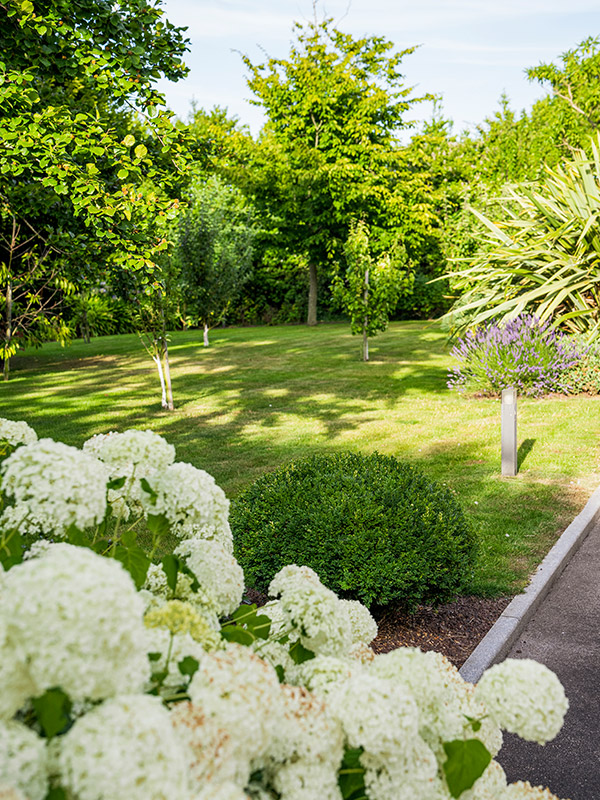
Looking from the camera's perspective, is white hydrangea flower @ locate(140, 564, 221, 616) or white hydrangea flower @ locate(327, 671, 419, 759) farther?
white hydrangea flower @ locate(140, 564, 221, 616)

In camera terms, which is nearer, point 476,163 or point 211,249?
point 211,249

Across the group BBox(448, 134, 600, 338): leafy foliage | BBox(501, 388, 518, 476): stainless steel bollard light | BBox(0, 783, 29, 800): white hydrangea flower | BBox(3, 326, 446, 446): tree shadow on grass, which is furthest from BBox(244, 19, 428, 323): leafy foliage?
BBox(0, 783, 29, 800): white hydrangea flower

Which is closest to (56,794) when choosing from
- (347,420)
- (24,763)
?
(24,763)

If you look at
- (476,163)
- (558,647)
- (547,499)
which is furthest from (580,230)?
(476,163)

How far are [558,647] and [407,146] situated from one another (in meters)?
31.0

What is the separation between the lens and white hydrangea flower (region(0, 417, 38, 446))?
5.78 feet

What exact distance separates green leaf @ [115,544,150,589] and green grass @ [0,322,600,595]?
3.41 m

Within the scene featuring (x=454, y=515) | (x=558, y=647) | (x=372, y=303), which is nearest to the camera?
(x=558, y=647)

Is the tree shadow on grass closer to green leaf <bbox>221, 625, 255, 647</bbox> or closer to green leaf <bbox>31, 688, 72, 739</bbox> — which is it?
green leaf <bbox>221, 625, 255, 647</bbox>

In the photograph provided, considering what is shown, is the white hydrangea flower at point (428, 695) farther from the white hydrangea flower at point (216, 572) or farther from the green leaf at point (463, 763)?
the white hydrangea flower at point (216, 572)

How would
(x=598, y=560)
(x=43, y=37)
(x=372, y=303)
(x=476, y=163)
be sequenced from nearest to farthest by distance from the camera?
(x=598, y=560) < (x=43, y=37) < (x=372, y=303) < (x=476, y=163)

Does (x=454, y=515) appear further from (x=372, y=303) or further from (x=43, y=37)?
(x=372, y=303)

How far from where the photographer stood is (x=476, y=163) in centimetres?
3031

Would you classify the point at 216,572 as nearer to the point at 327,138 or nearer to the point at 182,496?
the point at 182,496
